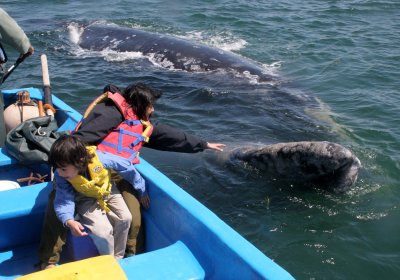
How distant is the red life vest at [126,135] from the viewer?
475 cm

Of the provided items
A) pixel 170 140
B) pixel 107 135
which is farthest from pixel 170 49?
pixel 107 135

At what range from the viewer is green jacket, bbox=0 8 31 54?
5.48 meters

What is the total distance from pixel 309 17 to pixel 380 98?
708 cm

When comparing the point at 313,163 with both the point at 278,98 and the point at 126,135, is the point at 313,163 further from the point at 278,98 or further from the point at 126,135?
the point at 278,98

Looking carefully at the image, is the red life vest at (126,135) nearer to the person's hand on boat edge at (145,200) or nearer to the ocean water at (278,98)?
the person's hand on boat edge at (145,200)

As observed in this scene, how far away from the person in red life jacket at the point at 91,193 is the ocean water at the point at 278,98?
1911mm

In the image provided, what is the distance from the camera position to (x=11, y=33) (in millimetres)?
5594

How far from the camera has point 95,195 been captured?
14.5 ft

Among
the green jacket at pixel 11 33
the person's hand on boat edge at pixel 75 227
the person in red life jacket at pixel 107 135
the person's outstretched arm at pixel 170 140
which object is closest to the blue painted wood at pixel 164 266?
the person's hand on boat edge at pixel 75 227

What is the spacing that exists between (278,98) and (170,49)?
147 inches

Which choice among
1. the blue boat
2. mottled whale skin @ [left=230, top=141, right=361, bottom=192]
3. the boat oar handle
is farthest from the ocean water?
the boat oar handle

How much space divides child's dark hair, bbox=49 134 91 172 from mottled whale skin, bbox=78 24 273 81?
308 inches

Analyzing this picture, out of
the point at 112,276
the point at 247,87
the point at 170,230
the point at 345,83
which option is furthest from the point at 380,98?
the point at 112,276

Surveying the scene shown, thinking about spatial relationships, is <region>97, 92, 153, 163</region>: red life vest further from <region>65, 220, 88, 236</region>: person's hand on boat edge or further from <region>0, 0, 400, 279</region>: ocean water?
<region>0, 0, 400, 279</region>: ocean water
